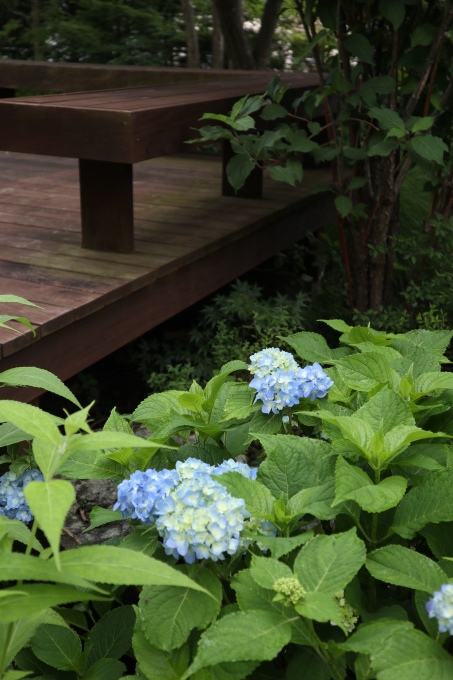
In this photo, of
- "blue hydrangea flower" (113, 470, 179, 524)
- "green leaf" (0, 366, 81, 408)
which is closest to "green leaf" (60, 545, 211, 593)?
"blue hydrangea flower" (113, 470, 179, 524)

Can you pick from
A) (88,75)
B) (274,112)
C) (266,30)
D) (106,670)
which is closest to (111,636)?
(106,670)

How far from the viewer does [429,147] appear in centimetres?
290

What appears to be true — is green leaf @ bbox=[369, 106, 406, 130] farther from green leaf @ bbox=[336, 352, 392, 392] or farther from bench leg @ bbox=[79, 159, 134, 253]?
green leaf @ bbox=[336, 352, 392, 392]

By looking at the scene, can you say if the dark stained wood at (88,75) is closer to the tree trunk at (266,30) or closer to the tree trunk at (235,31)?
the tree trunk at (235,31)

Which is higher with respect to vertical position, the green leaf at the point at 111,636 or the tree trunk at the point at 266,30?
the tree trunk at the point at 266,30

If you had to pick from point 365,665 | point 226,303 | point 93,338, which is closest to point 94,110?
point 93,338

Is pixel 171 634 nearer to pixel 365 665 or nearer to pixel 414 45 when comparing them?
pixel 365 665

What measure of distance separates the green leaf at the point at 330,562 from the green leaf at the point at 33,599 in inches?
10.5

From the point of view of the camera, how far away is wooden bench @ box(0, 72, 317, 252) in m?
2.77

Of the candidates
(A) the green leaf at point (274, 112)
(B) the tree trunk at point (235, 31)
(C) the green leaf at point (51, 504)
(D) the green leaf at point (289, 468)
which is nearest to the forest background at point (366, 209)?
(A) the green leaf at point (274, 112)

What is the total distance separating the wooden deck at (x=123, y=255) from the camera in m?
2.60

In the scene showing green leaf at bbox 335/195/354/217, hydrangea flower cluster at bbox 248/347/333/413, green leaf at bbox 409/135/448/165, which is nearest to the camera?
hydrangea flower cluster at bbox 248/347/333/413

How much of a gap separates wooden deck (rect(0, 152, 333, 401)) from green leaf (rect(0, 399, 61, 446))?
1285 millimetres

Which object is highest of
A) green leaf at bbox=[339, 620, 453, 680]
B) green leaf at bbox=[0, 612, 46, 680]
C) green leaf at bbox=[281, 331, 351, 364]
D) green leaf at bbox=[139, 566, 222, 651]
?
green leaf at bbox=[281, 331, 351, 364]
